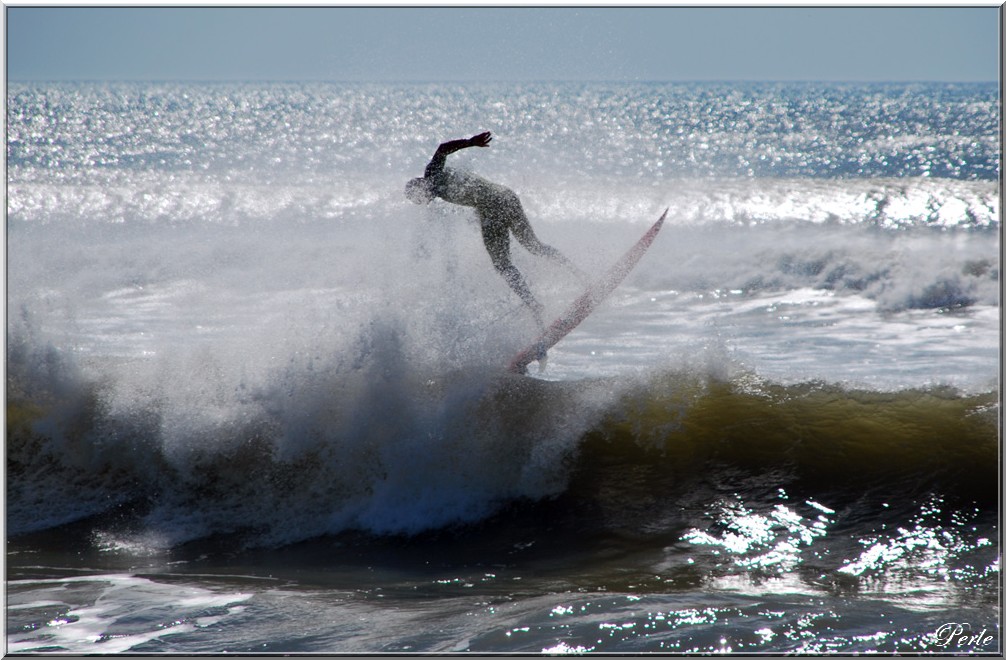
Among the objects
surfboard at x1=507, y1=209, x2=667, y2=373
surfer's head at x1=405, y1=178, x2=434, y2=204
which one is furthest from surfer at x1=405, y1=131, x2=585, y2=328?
surfboard at x1=507, y1=209, x2=667, y2=373

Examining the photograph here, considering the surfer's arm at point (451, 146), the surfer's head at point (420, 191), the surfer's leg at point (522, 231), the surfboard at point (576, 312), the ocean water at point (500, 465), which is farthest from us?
the surfer's leg at point (522, 231)

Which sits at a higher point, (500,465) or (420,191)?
(420,191)

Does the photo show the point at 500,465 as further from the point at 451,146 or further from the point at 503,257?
the point at 451,146

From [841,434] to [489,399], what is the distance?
2.63m

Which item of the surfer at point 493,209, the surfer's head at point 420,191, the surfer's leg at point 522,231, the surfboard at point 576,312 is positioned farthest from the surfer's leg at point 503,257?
the surfer's head at point 420,191

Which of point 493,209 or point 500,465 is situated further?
point 493,209

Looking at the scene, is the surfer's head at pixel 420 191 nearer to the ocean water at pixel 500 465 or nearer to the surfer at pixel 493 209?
the surfer at pixel 493 209

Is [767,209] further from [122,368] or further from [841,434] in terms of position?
[122,368]

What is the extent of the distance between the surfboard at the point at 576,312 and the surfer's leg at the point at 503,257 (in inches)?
9.6

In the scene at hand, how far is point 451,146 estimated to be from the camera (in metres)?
7.14

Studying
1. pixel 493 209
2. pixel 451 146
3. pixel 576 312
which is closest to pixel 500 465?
pixel 576 312

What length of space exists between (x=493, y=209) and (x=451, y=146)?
2.50ft

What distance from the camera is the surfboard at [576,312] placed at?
7172 mm

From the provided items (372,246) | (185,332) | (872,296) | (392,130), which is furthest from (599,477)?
(392,130)
